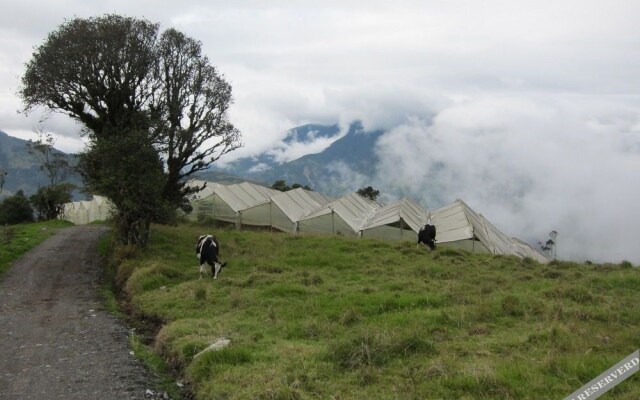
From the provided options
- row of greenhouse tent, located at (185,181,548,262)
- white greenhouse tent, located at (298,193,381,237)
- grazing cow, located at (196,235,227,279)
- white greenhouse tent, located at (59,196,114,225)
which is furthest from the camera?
white greenhouse tent, located at (59,196,114,225)

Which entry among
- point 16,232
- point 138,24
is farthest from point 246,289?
point 16,232

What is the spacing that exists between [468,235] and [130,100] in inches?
854

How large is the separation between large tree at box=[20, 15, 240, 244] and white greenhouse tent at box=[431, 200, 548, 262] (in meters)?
15.8

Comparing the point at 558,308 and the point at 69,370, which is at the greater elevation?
the point at 558,308

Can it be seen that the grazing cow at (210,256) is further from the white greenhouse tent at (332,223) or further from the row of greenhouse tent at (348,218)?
the white greenhouse tent at (332,223)

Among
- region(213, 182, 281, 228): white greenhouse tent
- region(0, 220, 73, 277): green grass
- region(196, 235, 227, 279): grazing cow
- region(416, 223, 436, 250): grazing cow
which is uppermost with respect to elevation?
region(213, 182, 281, 228): white greenhouse tent

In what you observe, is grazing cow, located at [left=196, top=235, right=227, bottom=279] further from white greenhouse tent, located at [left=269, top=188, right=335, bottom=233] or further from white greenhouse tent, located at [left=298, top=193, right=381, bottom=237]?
white greenhouse tent, located at [left=269, top=188, right=335, bottom=233]

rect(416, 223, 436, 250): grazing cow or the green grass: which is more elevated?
rect(416, 223, 436, 250): grazing cow

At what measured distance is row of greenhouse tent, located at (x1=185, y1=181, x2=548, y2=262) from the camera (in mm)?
34438

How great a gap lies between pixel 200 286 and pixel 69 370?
674 centimetres

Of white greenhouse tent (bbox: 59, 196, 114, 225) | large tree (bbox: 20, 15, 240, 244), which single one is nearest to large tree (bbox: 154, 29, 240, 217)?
large tree (bbox: 20, 15, 240, 244)

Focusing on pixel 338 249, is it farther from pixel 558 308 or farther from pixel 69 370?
pixel 69 370

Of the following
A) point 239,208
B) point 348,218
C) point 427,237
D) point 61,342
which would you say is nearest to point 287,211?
point 348,218

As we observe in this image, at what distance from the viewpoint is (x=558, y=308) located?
13133mm
